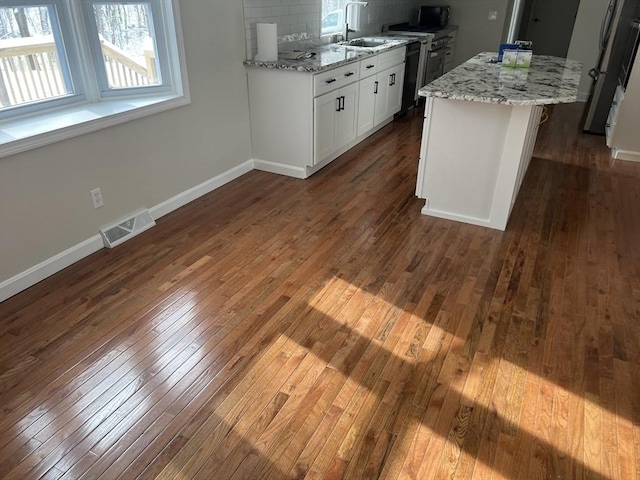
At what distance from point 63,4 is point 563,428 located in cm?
322

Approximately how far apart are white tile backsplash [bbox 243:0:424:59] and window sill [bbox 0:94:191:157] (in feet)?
3.40

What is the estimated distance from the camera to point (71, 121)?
263cm

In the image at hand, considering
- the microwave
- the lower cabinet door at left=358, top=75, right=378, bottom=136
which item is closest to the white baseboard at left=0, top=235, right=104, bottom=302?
the lower cabinet door at left=358, top=75, right=378, bottom=136

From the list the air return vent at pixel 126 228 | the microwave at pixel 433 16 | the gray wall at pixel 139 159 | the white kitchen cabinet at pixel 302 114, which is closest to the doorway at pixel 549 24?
the microwave at pixel 433 16

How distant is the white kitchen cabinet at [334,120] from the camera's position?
13.0 feet

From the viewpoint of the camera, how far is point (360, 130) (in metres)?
4.80

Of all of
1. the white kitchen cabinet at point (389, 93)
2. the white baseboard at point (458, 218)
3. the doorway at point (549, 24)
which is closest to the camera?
the white baseboard at point (458, 218)

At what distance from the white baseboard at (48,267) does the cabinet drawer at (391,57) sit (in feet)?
11.0

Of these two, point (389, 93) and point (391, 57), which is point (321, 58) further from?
point (389, 93)

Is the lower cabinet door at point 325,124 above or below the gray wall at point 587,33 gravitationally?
below

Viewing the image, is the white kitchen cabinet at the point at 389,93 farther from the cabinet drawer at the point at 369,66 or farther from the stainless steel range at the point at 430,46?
the stainless steel range at the point at 430,46

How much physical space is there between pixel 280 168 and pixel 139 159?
4.52 feet

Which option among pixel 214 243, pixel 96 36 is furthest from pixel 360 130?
pixel 96 36

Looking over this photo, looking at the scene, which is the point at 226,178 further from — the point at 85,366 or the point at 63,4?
the point at 85,366
